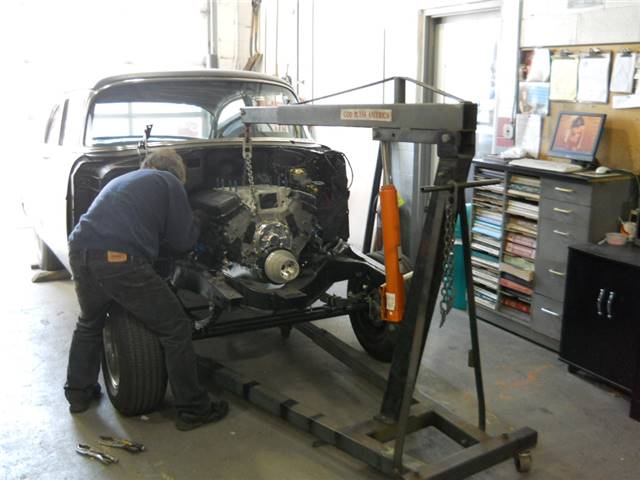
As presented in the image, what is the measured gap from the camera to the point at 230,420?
3.48m

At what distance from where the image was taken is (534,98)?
15.9ft

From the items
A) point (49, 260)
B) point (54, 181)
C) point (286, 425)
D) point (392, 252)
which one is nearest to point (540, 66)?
point (392, 252)

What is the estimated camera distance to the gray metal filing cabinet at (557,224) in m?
4.11

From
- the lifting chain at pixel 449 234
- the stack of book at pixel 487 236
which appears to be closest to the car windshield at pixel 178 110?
the stack of book at pixel 487 236

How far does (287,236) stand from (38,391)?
1.71 meters

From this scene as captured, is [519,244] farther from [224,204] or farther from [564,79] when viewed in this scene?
[224,204]

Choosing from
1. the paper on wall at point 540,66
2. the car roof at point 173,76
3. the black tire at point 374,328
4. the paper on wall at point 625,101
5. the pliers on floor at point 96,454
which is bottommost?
the pliers on floor at point 96,454

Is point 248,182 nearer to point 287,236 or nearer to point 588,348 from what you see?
point 287,236

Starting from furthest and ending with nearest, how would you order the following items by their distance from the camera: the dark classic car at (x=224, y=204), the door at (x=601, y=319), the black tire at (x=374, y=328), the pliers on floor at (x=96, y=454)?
1. the black tire at (x=374, y=328)
2. the door at (x=601, y=319)
3. the dark classic car at (x=224, y=204)
4. the pliers on floor at (x=96, y=454)

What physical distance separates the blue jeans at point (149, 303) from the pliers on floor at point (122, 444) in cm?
29

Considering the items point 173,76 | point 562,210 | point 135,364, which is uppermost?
point 173,76

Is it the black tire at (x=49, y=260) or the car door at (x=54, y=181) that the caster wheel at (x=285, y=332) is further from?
the black tire at (x=49, y=260)

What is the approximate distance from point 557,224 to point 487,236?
2.34 ft

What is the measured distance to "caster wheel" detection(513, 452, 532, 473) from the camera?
2.96m
